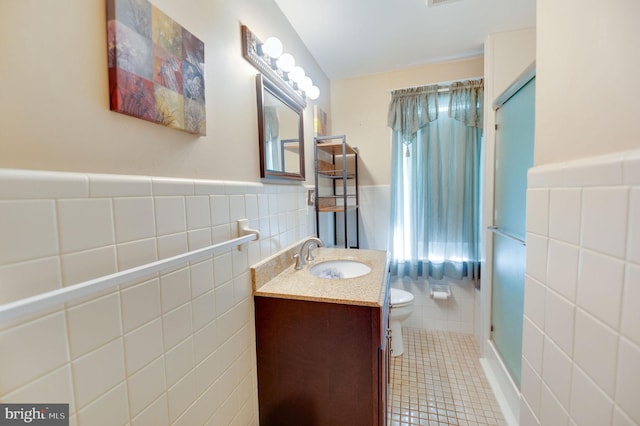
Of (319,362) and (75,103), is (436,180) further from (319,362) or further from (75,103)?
(75,103)

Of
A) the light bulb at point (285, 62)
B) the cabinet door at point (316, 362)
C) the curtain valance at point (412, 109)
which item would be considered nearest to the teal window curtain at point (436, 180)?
the curtain valance at point (412, 109)

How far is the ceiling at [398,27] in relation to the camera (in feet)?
4.95

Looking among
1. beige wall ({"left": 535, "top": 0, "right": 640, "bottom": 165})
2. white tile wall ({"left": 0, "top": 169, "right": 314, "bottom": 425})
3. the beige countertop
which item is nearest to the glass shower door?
the beige countertop

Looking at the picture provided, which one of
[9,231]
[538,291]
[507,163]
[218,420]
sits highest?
[507,163]

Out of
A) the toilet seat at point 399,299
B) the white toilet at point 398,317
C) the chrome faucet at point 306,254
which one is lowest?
the white toilet at point 398,317

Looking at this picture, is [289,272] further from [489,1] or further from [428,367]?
[489,1]

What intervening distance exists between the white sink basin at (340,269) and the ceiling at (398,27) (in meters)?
1.47

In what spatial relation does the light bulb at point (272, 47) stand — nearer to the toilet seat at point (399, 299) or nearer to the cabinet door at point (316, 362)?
the cabinet door at point (316, 362)

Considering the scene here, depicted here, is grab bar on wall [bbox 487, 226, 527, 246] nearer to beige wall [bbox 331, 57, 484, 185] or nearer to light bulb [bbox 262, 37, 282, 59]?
beige wall [bbox 331, 57, 484, 185]

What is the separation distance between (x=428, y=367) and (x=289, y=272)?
1.35 m

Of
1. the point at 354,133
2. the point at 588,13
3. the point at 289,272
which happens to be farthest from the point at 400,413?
the point at 354,133

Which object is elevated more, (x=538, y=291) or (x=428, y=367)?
(x=538, y=291)

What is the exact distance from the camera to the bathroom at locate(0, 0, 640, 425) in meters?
0.43

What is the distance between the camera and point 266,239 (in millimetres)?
1230
